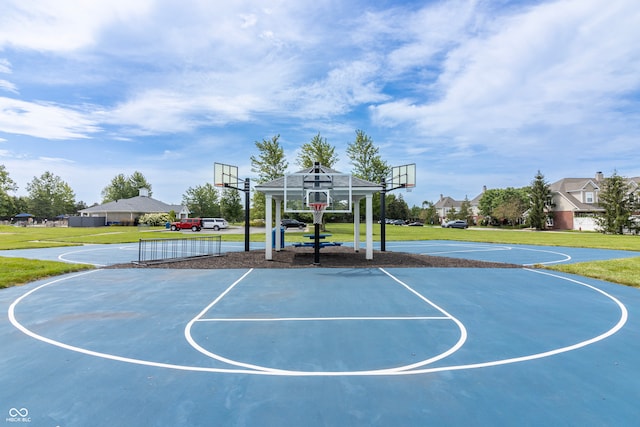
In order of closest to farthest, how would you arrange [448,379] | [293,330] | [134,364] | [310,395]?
[310,395] < [448,379] < [134,364] < [293,330]

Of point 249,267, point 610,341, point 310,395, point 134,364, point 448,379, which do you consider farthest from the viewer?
point 249,267

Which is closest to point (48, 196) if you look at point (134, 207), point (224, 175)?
point (134, 207)

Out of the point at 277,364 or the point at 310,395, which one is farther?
the point at 277,364

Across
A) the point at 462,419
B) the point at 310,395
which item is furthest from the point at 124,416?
the point at 462,419

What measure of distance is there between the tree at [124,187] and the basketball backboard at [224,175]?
258 feet

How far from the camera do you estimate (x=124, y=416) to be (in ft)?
11.3

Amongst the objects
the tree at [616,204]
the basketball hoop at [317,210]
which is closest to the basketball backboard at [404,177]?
the basketball hoop at [317,210]

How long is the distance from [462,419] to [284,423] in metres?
1.83

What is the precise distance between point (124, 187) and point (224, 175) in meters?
82.0

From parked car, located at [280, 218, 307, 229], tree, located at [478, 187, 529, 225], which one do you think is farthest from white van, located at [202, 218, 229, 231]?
tree, located at [478, 187, 529, 225]

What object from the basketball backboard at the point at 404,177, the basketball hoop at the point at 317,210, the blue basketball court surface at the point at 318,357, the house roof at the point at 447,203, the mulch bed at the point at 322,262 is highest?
the house roof at the point at 447,203

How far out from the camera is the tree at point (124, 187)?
85000 millimetres

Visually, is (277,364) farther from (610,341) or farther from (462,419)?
(610,341)

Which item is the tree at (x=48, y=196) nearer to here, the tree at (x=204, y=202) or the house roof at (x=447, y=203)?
the tree at (x=204, y=202)
